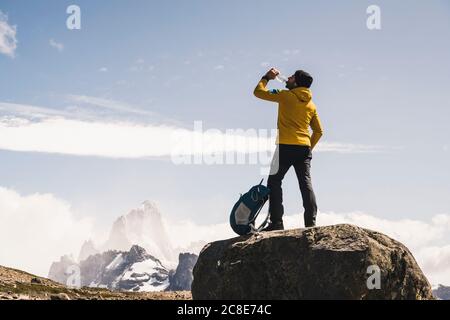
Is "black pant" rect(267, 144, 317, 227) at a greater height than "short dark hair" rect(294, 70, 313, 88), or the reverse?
"short dark hair" rect(294, 70, 313, 88)

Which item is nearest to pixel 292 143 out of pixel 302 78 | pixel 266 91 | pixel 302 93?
pixel 302 93

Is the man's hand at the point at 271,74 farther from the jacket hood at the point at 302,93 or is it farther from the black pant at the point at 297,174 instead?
the black pant at the point at 297,174

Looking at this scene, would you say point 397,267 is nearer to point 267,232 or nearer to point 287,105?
point 267,232

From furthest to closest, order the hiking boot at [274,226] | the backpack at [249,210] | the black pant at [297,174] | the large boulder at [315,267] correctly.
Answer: the hiking boot at [274,226]
the backpack at [249,210]
the black pant at [297,174]
the large boulder at [315,267]

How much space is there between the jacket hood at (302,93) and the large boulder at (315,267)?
3739mm

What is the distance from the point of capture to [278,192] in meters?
13.8

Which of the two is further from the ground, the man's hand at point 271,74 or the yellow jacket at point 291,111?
the man's hand at point 271,74

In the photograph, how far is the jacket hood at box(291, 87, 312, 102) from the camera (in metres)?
14.0

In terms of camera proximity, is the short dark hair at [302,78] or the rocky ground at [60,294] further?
the rocky ground at [60,294]

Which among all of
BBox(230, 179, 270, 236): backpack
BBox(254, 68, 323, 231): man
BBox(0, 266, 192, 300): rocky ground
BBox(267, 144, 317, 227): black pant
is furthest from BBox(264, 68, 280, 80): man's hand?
BBox(0, 266, 192, 300): rocky ground

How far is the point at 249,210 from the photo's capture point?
46.3 feet

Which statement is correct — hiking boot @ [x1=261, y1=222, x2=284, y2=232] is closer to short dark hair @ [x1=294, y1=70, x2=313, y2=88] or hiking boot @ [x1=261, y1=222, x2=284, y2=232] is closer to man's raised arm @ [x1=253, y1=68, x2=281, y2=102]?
man's raised arm @ [x1=253, y1=68, x2=281, y2=102]

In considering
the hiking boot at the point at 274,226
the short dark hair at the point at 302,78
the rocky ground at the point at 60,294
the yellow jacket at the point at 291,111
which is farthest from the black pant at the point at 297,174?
the rocky ground at the point at 60,294

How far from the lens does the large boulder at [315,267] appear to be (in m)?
12.2
